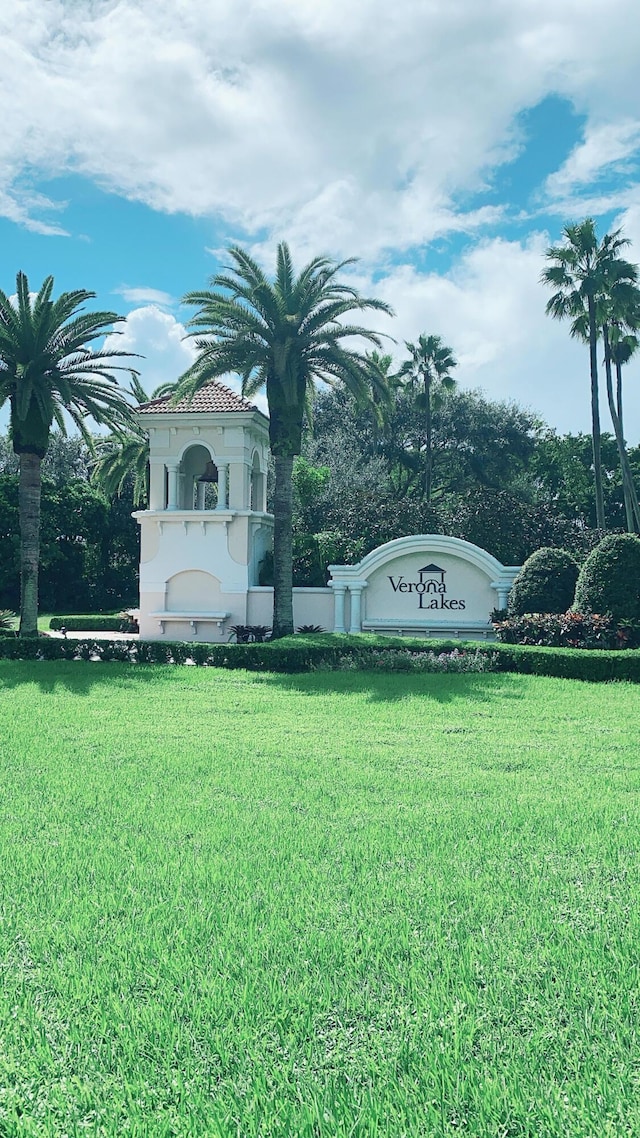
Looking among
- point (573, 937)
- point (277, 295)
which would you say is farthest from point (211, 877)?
point (277, 295)

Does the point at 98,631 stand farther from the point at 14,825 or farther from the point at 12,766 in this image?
the point at 14,825

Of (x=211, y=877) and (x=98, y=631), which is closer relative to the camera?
(x=211, y=877)

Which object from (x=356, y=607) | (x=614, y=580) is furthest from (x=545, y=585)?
(x=356, y=607)

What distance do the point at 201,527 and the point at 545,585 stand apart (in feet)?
36.2

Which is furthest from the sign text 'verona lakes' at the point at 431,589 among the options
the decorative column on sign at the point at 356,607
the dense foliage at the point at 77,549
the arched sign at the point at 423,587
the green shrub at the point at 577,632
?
the dense foliage at the point at 77,549

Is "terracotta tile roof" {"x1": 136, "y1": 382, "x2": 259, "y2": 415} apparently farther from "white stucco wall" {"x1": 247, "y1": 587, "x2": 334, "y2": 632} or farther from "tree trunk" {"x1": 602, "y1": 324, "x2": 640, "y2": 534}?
"tree trunk" {"x1": 602, "y1": 324, "x2": 640, "y2": 534}

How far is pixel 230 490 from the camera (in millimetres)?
26391

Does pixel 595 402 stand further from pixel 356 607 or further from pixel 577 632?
pixel 577 632

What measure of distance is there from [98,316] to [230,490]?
6.85 meters

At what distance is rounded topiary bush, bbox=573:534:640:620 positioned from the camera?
1909 cm

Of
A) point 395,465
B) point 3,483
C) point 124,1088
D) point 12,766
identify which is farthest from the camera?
point 395,465

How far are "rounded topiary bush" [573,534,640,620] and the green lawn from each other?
413 inches

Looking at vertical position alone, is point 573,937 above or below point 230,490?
below

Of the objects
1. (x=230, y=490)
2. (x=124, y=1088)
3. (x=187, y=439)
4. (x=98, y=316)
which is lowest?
(x=124, y=1088)
